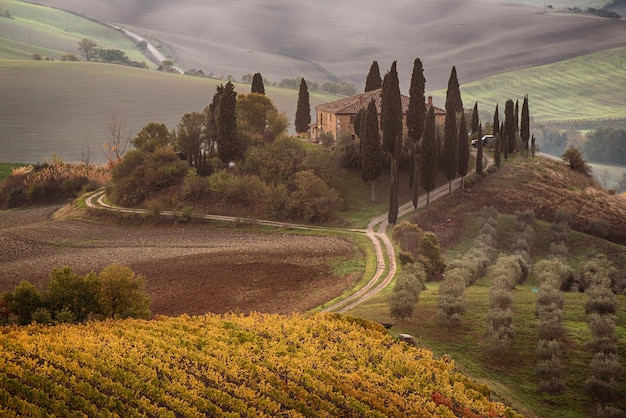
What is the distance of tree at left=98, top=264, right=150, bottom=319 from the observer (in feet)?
110

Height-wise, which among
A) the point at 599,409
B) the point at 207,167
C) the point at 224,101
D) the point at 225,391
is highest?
the point at 224,101

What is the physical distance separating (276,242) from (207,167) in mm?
23288

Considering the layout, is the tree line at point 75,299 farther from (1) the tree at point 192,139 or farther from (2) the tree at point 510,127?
(2) the tree at point 510,127

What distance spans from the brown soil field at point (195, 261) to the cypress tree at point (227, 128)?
13.7 m

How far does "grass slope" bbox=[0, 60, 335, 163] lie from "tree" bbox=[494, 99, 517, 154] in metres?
77.0

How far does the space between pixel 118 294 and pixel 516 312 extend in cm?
2387

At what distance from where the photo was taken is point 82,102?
15925cm

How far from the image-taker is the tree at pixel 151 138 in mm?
87312

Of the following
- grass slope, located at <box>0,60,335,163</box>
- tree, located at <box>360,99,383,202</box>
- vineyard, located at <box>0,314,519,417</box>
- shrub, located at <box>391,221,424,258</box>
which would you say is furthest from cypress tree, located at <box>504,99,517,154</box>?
grass slope, located at <box>0,60,335,163</box>

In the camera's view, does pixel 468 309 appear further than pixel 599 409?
Yes

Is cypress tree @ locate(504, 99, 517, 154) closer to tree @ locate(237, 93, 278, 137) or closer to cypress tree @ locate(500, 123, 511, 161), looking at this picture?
cypress tree @ locate(500, 123, 511, 161)

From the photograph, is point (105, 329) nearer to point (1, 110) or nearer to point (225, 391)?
point (225, 391)

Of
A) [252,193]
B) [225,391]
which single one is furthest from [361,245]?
[225,391]

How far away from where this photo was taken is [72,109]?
15600 cm
